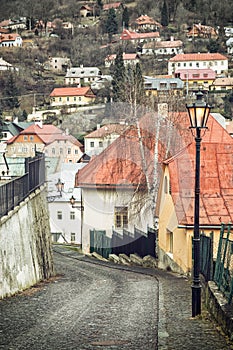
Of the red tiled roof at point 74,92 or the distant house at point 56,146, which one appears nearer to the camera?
the distant house at point 56,146

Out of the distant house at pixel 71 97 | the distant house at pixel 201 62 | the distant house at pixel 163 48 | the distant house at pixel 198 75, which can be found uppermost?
the distant house at pixel 163 48

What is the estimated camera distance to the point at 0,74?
152250mm

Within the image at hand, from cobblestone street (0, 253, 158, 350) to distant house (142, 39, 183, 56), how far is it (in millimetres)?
173439

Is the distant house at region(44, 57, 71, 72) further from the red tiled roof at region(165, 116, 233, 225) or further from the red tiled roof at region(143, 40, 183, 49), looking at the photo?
the red tiled roof at region(165, 116, 233, 225)

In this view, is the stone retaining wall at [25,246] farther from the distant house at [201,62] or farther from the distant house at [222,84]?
the distant house at [201,62]

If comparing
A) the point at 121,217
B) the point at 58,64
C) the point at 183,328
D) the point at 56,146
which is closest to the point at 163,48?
the point at 58,64

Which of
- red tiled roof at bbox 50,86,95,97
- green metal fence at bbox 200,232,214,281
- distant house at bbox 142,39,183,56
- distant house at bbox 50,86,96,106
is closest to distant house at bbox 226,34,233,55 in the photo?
distant house at bbox 142,39,183,56

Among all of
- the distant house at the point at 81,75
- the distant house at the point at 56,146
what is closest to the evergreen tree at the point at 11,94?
the distant house at the point at 81,75

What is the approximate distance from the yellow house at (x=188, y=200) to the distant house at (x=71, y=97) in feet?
328

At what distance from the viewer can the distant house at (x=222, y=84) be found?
461ft

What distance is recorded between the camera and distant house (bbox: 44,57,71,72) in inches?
7042

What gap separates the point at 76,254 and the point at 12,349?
72.7 ft

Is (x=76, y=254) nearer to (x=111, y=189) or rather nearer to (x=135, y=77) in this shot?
(x=111, y=189)

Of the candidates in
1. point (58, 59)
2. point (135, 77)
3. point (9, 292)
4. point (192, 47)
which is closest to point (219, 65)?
point (192, 47)
